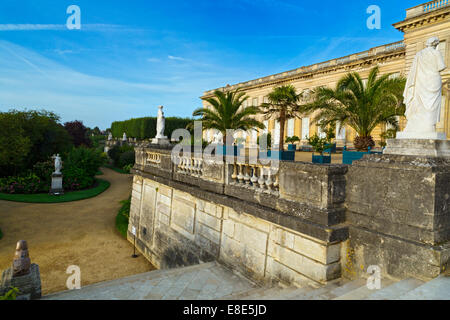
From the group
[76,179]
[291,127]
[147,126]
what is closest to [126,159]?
→ [76,179]

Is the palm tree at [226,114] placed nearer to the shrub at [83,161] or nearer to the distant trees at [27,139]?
the shrub at [83,161]

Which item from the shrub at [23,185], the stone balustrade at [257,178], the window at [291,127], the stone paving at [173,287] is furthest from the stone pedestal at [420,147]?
the window at [291,127]

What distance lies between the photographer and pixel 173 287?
4.87 m

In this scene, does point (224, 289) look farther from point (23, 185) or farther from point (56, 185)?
point (23, 185)

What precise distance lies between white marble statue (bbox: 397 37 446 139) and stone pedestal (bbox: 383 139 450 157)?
0.13 meters

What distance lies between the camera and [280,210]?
4.63 meters

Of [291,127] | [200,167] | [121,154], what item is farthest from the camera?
[291,127]

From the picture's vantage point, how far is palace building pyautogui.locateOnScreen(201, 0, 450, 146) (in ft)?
63.8

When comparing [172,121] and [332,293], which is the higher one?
[172,121]

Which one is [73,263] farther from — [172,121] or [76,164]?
[172,121]

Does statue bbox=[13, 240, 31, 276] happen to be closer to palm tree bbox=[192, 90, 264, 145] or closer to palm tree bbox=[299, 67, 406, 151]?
palm tree bbox=[192, 90, 264, 145]

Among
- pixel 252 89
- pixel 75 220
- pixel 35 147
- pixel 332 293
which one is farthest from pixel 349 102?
pixel 252 89

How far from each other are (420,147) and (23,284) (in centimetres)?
629

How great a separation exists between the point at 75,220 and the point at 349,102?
13.7 m
